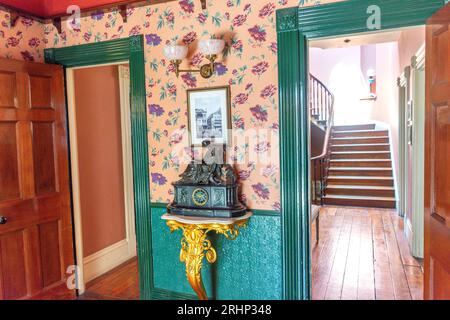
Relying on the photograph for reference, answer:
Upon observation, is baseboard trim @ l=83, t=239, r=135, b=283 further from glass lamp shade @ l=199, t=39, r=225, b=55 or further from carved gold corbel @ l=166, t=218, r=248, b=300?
glass lamp shade @ l=199, t=39, r=225, b=55

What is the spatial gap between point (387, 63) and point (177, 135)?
6078 mm

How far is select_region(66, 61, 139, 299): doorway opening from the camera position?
3211 mm

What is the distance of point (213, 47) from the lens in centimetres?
235

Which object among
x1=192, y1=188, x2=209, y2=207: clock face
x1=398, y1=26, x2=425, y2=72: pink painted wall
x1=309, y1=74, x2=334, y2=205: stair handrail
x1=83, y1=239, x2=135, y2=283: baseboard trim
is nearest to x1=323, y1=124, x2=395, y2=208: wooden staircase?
x1=309, y1=74, x2=334, y2=205: stair handrail

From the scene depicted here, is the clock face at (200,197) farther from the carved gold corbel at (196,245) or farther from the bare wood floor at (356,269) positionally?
the bare wood floor at (356,269)

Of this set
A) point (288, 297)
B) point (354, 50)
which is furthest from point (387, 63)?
point (288, 297)

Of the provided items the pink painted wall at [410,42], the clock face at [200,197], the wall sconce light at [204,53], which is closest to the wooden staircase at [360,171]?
the pink painted wall at [410,42]

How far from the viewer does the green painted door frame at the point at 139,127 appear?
109 inches

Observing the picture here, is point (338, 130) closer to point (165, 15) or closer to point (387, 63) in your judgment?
point (387, 63)

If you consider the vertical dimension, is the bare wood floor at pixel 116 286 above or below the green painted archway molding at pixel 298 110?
below

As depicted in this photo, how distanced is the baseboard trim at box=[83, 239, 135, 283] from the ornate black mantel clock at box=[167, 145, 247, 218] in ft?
4.92

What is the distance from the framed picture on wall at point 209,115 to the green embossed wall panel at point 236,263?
639 millimetres

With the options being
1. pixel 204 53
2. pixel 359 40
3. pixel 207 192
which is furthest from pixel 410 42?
pixel 207 192

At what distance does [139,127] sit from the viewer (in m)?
2.80
